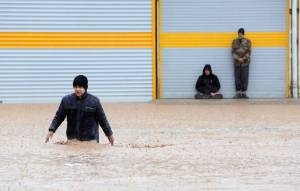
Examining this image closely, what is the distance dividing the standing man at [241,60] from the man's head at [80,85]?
42.3 feet

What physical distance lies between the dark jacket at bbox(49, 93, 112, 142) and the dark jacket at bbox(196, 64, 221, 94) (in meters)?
12.4

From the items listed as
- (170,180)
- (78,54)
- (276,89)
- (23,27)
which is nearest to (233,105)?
(276,89)

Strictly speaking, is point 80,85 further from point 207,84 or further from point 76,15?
point 207,84

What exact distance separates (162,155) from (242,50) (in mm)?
12767

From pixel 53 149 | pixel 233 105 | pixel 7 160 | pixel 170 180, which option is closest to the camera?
pixel 170 180

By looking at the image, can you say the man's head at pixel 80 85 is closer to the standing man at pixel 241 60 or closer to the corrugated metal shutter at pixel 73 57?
the corrugated metal shutter at pixel 73 57

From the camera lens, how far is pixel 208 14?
25828 mm

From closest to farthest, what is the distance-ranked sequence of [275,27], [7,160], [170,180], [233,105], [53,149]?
[170,180], [7,160], [53,149], [233,105], [275,27]

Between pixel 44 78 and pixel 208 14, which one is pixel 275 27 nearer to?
pixel 208 14

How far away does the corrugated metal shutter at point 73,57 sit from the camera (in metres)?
24.9

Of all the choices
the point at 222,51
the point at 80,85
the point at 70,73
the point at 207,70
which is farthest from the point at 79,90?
the point at 222,51

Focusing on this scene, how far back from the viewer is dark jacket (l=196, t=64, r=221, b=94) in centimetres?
2545

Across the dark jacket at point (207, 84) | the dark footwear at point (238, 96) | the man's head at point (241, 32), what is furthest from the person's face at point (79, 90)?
the dark footwear at point (238, 96)

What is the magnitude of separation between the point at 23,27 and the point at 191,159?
13257 mm
